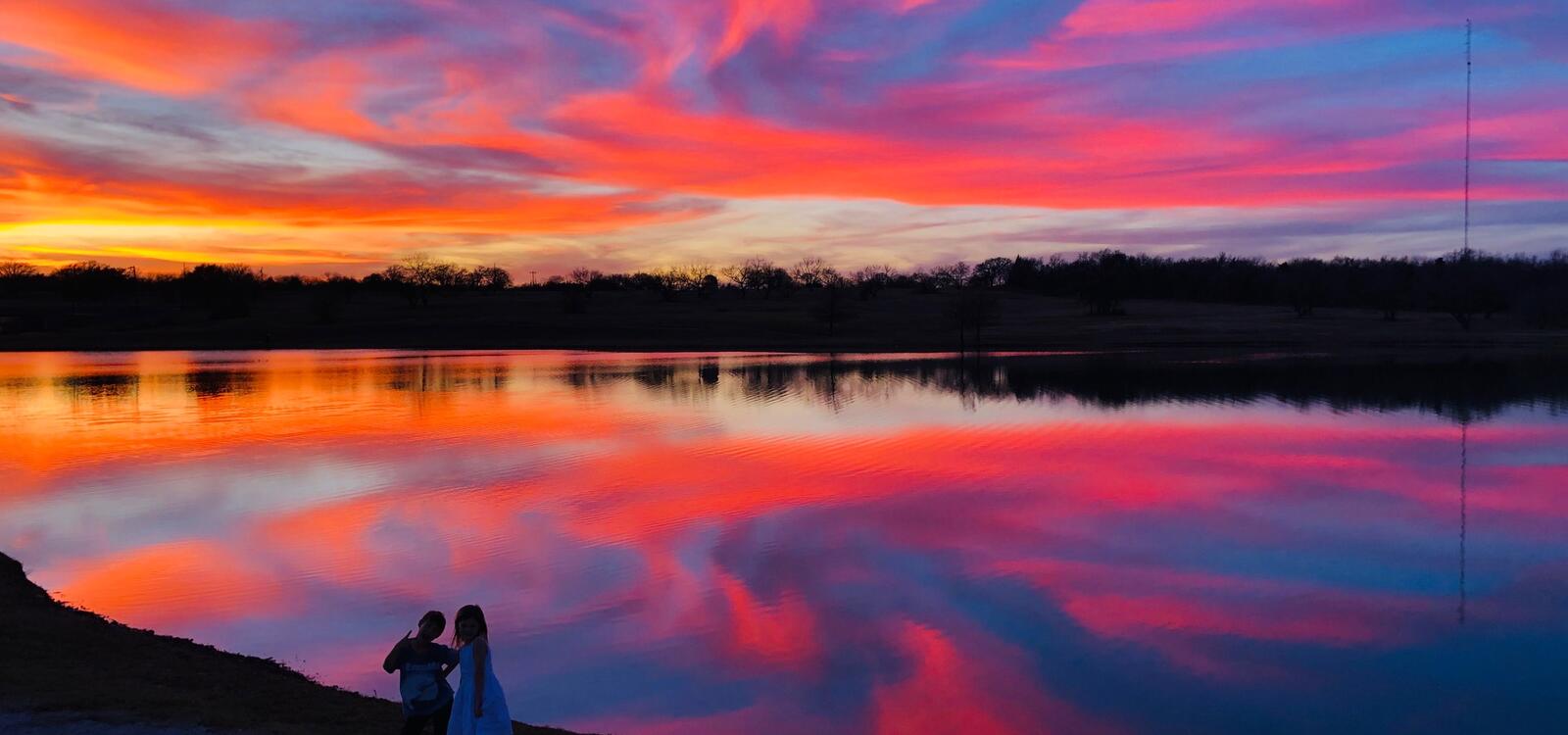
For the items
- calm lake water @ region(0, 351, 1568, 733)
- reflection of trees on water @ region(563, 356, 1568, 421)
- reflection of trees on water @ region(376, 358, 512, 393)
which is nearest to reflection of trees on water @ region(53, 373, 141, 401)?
calm lake water @ region(0, 351, 1568, 733)

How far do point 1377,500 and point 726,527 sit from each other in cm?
1210

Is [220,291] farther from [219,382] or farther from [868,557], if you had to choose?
[868,557]

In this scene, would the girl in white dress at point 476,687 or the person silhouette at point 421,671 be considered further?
the person silhouette at point 421,671

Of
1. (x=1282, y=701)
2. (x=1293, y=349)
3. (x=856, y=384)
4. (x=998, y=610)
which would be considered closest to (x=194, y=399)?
(x=856, y=384)

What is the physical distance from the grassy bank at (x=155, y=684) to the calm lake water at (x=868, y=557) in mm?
943

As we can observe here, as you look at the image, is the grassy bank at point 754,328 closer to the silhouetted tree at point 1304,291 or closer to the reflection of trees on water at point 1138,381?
the silhouetted tree at point 1304,291

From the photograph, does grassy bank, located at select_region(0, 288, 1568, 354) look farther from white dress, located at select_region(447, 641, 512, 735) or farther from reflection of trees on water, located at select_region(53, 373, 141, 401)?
white dress, located at select_region(447, 641, 512, 735)

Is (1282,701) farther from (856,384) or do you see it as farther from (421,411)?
(856,384)

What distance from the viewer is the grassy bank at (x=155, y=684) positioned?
28.9 feet

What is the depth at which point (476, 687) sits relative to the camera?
7113mm

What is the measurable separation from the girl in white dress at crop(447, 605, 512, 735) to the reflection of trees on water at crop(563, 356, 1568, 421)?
33924 millimetres

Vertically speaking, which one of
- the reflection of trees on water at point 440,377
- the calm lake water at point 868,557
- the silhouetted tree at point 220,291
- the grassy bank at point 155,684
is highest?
the silhouetted tree at point 220,291

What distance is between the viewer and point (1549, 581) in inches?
592

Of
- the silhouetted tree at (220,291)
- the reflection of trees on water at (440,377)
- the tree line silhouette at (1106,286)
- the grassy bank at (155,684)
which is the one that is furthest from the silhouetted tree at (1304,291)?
the grassy bank at (155,684)
